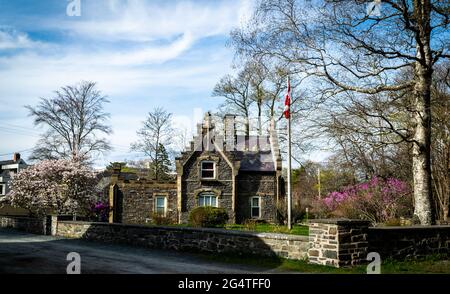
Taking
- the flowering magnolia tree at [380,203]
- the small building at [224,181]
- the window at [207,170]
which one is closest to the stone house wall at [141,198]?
the small building at [224,181]

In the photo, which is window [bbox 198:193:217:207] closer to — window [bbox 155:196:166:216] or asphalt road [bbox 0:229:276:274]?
window [bbox 155:196:166:216]

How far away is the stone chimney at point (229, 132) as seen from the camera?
119 feet

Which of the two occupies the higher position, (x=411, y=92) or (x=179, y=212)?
(x=411, y=92)

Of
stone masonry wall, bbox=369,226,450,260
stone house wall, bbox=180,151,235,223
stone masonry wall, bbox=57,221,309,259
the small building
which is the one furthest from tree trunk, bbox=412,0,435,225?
stone house wall, bbox=180,151,235,223

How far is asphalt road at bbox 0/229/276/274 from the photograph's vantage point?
1009 cm

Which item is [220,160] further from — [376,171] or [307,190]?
[307,190]

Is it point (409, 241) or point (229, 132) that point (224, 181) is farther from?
point (409, 241)

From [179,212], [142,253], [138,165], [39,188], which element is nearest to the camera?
[142,253]

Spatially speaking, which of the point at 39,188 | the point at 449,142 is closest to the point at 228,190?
the point at 39,188

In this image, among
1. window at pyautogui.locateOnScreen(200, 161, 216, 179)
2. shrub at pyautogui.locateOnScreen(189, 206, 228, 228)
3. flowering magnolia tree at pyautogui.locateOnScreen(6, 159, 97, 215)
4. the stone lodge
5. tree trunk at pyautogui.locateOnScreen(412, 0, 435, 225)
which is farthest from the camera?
window at pyautogui.locateOnScreen(200, 161, 216, 179)

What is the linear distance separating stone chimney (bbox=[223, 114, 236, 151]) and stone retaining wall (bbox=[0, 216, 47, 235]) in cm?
1637

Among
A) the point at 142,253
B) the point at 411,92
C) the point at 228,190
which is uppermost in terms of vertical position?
the point at 411,92
